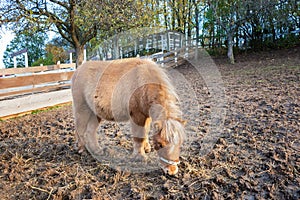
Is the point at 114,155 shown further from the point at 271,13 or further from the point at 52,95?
the point at 271,13

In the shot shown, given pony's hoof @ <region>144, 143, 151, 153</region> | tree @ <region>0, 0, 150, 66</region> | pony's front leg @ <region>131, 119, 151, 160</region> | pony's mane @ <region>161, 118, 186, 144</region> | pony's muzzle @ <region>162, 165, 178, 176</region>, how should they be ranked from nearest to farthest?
pony's mane @ <region>161, 118, 186, 144</region>
pony's muzzle @ <region>162, 165, 178, 176</region>
pony's front leg @ <region>131, 119, 151, 160</region>
pony's hoof @ <region>144, 143, 151, 153</region>
tree @ <region>0, 0, 150, 66</region>

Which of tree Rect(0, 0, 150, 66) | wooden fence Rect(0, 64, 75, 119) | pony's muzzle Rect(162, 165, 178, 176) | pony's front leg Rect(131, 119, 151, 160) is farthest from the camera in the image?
tree Rect(0, 0, 150, 66)

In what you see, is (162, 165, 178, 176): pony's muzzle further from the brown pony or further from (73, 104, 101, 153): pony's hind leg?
(73, 104, 101, 153): pony's hind leg

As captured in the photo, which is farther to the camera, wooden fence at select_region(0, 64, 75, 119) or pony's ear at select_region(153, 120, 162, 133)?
wooden fence at select_region(0, 64, 75, 119)

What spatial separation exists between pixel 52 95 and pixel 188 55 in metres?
10.6

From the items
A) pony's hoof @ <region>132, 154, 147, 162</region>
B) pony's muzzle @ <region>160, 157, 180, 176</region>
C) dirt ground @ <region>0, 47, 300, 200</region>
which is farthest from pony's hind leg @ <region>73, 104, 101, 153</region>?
pony's muzzle @ <region>160, 157, 180, 176</region>

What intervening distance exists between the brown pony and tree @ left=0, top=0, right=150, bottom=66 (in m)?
4.64

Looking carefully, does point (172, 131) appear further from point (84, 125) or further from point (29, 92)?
point (29, 92)

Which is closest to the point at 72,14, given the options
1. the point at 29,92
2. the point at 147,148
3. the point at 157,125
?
the point at 29,92

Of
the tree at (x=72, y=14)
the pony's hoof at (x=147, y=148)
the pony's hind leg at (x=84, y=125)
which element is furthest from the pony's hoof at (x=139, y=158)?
the tree at (x=72, y=14)

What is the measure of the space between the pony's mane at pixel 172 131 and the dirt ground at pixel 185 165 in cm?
49

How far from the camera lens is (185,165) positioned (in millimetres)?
2449

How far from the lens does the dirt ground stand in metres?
2.04

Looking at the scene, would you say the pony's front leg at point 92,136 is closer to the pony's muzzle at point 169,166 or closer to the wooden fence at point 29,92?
the pony's muzzle at point 169,166
